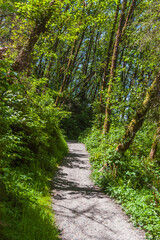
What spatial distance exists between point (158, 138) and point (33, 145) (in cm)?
498

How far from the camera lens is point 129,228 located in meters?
4.03

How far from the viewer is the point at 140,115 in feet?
21.4

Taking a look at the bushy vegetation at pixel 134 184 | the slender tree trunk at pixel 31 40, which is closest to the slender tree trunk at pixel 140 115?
the bushy vegetation at pixel 134 184

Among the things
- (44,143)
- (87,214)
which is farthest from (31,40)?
(87,214)

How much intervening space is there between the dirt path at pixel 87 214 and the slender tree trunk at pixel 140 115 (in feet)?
7.01

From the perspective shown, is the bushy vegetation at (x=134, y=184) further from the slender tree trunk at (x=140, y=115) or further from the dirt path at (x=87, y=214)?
the slender tree trunk at (x=140, y=115)

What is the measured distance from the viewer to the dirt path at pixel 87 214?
3.66m

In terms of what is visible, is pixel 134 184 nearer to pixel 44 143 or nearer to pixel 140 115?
pixel 140 115

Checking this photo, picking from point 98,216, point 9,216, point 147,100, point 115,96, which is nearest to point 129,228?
point 98,216

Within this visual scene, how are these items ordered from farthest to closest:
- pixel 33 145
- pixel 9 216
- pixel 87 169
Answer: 1. pixel 87 169
2. pixel 33 145
3. pixel 9 216

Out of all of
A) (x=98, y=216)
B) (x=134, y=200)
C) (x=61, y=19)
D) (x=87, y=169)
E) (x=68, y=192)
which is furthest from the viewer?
(x=87, y=169)

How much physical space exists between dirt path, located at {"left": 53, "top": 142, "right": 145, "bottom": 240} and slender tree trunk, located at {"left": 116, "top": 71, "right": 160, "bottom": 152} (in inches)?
84.1

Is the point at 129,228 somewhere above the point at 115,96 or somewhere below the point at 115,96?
below

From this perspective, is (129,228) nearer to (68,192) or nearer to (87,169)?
(68,192)
